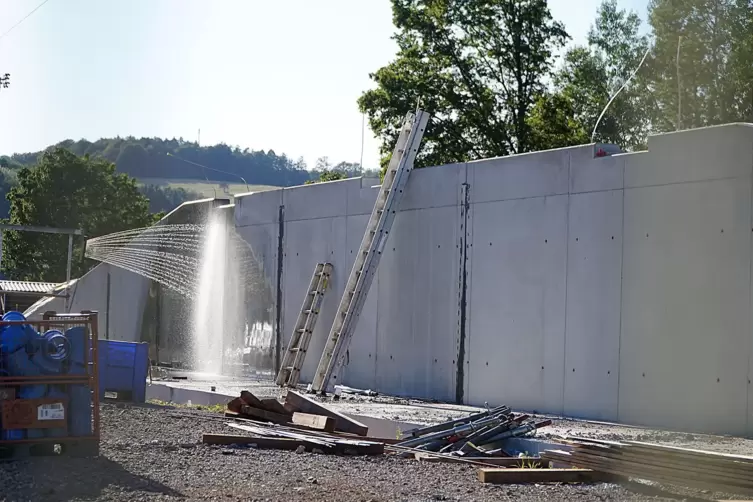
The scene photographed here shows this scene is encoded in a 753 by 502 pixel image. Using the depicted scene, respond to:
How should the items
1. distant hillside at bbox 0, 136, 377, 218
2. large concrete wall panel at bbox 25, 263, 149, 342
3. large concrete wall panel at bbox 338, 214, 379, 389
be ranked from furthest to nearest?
distant hillside at bbox 0, 136, 377, 218, large concrete wall panel at bbox 25, 263, 149, 342, large concrete wall panel at bbox 338, 214, 379, 389

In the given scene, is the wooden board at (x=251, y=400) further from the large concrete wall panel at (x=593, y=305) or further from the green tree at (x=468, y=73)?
the green tree at (x=468, y=73)

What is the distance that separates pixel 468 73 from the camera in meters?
47.3

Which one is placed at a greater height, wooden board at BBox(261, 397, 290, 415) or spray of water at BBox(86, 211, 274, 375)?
spray of water at BBox(86, 211, 274, 375)

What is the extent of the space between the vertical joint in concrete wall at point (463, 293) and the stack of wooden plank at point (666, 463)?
659 cm

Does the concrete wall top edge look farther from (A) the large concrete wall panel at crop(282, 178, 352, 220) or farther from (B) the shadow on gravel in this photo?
(B) the shadow on gravel

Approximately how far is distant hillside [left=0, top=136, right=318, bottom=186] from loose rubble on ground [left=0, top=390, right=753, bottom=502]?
157 m


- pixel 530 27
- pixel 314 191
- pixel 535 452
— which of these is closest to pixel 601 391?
pixel 535 452

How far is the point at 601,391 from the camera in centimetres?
1483

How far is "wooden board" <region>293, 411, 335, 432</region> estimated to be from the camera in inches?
535

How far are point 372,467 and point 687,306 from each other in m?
4.73

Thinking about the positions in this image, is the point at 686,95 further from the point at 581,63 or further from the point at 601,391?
the point at 581,63

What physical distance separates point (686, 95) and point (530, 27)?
29563 mm

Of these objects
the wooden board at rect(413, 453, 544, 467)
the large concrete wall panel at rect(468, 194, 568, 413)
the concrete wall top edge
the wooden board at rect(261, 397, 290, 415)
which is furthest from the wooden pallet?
the concrete wall top edge

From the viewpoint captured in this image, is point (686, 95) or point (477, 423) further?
point (686, 95)
